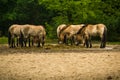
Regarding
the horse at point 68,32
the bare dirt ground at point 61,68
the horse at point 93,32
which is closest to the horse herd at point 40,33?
the horse at point 93,32

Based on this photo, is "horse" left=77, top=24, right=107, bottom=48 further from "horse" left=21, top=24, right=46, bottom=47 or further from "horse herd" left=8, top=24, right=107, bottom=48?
"horse" left=21, top=24, right=46, bottom=47

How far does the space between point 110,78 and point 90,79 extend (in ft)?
2.05

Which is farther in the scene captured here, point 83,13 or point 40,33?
point 83,13

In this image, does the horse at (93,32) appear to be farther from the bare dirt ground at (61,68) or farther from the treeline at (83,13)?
the treeline at (83,13)

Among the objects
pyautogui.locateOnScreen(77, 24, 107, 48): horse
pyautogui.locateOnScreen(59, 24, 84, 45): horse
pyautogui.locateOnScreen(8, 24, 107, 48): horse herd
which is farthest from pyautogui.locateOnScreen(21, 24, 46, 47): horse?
pyautogui.locateOnScreen(77, 24, 107, 48): horse

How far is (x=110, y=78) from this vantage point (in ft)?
45.0

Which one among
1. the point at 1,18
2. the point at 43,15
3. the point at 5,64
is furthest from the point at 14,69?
the point at 43,15

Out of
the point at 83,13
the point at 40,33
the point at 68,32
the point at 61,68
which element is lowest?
the point at 68,32

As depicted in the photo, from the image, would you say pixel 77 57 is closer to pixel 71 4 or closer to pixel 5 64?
pixel 5 64

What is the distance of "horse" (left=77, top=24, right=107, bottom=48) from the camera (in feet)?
97.5

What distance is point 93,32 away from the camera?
100.0 ft

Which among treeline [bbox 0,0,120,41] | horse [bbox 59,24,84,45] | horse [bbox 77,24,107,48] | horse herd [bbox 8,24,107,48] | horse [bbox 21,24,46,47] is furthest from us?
treeline [bbox 0,0,120,41]

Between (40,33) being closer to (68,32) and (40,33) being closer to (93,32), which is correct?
(68,32)

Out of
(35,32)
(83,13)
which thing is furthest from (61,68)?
(83,13)
